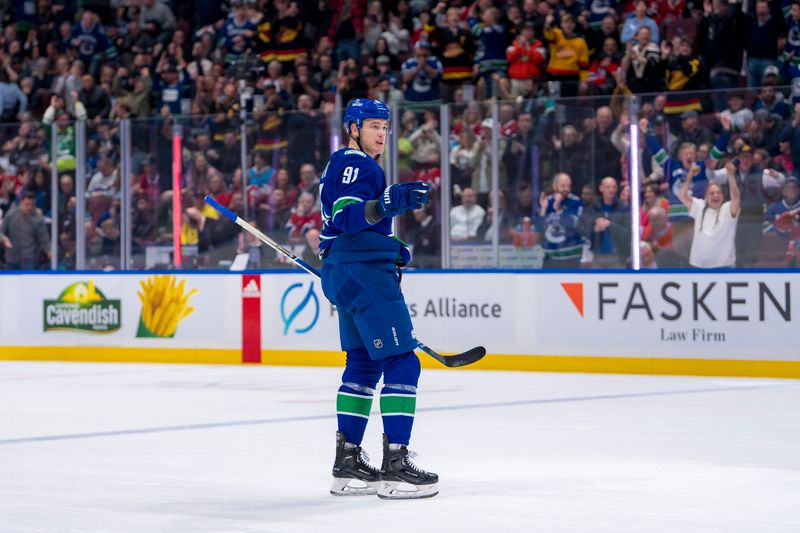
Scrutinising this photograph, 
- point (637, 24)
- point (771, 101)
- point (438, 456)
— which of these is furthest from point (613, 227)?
point (438, 456)

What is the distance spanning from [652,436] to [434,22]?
29.6ft

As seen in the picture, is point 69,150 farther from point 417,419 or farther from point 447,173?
point 417,419

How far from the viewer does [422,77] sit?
15.2 metres

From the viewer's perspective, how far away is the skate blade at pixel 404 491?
218 inches

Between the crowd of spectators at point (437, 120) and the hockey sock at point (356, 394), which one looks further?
the crowd of spectators at point (437, 120)

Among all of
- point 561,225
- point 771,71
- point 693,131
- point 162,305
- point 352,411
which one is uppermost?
point 771,71

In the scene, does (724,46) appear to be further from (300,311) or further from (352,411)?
(352,411)

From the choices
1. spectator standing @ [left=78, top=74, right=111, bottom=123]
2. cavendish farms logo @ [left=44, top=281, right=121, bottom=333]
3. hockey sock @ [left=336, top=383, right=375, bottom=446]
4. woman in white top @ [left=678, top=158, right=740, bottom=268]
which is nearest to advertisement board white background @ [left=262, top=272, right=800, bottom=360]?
woman in white top @ [left=678, top=158, right=740, bottom=268]

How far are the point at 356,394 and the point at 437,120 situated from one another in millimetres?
7071

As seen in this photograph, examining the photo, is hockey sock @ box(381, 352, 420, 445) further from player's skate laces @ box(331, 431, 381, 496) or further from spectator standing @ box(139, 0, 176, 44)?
spectator standing @ box(139, 0, 176, 44)

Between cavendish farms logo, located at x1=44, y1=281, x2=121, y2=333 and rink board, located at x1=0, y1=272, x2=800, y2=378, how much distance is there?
0.01 metres

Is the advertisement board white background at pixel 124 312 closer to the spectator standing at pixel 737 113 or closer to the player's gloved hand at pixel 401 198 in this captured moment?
the spectator standing at pixel 737 113

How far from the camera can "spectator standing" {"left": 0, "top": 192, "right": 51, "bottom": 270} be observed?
1430 cm

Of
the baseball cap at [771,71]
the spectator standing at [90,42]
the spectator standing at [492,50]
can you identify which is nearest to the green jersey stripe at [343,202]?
the baseball cap at [771,71]
